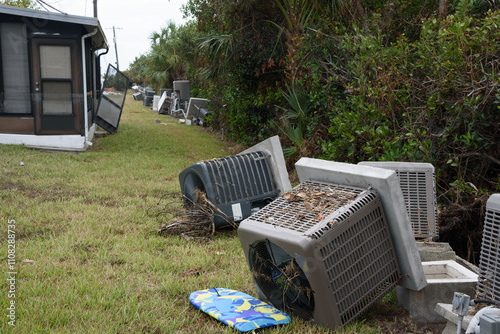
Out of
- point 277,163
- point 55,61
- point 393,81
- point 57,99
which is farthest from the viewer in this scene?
point 57,99

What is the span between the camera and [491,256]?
2.46m

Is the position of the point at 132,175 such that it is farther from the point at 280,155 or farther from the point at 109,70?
the point at 109,70

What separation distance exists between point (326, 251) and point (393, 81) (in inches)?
148

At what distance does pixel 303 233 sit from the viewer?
2619mm

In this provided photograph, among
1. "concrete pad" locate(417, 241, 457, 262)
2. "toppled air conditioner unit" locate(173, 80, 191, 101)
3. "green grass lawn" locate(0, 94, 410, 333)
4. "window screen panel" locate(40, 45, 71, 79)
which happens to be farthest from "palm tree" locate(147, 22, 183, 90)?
"concrete pad" locate(417, 241, 457, 262)

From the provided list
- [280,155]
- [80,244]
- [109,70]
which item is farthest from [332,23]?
[109,70]

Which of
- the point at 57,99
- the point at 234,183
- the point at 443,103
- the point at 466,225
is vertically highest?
the point at 443,103

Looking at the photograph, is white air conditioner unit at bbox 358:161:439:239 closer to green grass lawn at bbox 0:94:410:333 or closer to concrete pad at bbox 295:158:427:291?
concrete pad at bbox 295:158:427:291

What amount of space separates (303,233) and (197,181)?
8.95 ft

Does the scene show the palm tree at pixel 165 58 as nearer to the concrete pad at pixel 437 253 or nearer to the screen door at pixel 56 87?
the screen door at pixel 56 87

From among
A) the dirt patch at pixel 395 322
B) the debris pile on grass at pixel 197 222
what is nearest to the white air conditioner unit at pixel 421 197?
the dirt patch at pixel 395 322

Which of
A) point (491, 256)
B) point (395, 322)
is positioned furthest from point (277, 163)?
point (491, 256)

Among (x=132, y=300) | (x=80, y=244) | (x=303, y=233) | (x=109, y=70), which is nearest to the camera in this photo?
(x=303, y=233)

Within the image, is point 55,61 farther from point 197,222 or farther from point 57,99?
point 197,222
